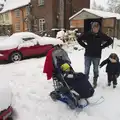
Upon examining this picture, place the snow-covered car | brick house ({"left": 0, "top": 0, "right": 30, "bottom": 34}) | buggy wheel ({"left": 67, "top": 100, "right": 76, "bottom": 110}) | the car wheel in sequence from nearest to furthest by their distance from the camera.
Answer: buggy wheel ({"left": 67, "top": 100, "right": 76, "bottom": 110}) < the snow-covered car < the car wheel < brick house ({"left": 0, "top": 0, "right": 30, "bottom": 34})

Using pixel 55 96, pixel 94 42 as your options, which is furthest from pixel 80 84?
pixel 94 42

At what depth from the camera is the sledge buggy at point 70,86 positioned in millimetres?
4121

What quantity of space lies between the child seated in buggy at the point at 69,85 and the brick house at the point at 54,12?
15.9 metres

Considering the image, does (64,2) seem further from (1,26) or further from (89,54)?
(1,26)

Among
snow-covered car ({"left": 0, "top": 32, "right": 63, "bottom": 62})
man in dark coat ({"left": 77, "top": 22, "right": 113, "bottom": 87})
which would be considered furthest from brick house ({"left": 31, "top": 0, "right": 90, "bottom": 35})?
man in dark coat ({"left": 77, "top": 22, "right": 113, "bottom": 87})

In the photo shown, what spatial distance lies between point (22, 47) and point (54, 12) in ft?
36.8

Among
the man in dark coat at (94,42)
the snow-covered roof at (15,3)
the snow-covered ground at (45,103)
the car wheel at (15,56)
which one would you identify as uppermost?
the snow-covered roof at (15,3)

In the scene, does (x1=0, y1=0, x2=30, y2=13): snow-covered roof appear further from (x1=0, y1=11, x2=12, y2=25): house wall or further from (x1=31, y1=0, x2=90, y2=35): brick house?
(x1=31, y1=0, x2=90, y2=35): brick house

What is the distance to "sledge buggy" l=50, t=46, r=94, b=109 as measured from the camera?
412cm

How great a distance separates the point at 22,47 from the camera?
991 centimetres

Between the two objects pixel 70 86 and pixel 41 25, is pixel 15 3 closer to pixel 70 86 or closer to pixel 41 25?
pixel 41 25

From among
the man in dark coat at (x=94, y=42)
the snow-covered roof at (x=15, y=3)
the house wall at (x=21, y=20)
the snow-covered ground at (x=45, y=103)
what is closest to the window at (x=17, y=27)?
the house wall at (x=21, y=20)

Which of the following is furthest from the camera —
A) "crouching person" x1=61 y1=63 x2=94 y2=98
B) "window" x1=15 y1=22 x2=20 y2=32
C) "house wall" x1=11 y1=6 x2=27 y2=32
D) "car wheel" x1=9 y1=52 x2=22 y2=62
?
"window" x1=15 y1=22 x2=20 y2=32

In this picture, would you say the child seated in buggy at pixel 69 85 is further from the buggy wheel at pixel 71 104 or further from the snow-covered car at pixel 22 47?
the snow-covered car at pixel 22 47
